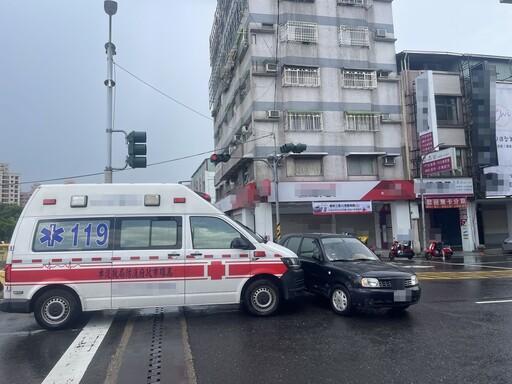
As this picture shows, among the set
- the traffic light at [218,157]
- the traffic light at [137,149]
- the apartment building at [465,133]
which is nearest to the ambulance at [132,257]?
the traffic light at [137,149]

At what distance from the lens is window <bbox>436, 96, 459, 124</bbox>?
84.9 ft

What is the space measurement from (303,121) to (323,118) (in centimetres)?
132

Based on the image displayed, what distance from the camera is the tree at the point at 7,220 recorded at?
37.4 meters

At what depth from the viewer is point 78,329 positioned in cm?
669

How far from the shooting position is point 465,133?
25.9 meters

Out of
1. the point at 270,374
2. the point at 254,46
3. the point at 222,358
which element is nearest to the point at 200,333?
the point at 222,358

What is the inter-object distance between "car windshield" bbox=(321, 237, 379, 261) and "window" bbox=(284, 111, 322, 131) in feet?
51.4

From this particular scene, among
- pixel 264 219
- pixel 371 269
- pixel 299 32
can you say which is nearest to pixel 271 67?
pixel 299 32

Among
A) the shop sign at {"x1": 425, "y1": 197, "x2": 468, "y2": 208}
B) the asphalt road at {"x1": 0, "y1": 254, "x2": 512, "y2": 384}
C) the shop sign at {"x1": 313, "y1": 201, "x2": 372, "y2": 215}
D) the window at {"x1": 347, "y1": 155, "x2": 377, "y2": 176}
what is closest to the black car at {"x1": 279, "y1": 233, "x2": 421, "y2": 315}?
the asphalt road at {"x1": 0, "y1": 254, "x2": 512, "y2": 384}

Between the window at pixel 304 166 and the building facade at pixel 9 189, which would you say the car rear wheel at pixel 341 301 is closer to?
the window at pixel 304 166

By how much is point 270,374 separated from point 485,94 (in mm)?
26792

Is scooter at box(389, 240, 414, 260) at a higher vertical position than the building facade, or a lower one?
lower

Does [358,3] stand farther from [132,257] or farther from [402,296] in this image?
[132,257]

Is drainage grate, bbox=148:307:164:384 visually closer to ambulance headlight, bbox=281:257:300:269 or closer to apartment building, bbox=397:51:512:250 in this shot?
ambulance headlight, bbox=281:257:300:269
